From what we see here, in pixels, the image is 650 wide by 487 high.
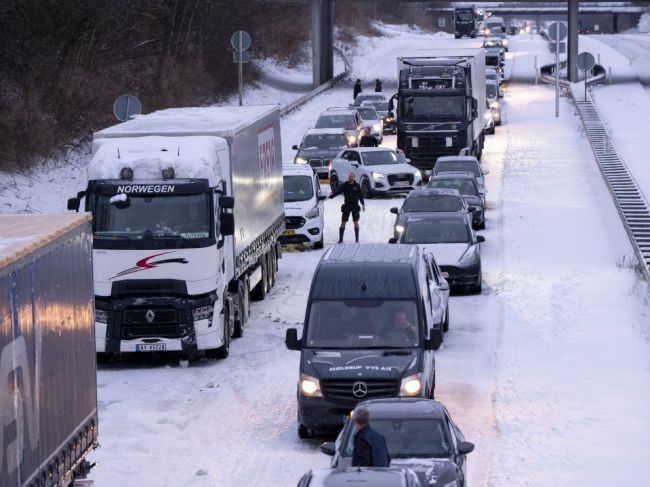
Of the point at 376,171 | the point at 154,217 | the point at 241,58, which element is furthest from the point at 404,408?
the point at 376,171

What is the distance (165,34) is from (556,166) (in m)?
24.9

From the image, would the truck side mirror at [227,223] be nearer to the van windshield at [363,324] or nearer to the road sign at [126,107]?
the van windshield at [363,324]

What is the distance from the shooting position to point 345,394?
18.0 m

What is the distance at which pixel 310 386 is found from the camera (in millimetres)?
18094

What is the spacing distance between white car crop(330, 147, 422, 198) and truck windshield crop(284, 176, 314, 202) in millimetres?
6746

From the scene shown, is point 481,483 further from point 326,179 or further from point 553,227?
point 326,179

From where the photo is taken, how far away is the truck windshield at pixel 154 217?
2225 centimetres

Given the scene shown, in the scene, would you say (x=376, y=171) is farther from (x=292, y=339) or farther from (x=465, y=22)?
(x=465, y=22)

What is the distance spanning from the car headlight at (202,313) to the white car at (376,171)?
19.5 m

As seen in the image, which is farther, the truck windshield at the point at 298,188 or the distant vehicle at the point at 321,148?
the distant vehicle at the point at 321,148

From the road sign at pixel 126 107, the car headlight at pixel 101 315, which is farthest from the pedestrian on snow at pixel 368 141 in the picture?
the car headlight at pixel 101 315

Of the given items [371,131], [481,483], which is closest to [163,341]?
[481,483]

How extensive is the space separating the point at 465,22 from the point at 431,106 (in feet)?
265

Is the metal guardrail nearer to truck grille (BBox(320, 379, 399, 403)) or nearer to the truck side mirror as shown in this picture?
the truck side mirror
